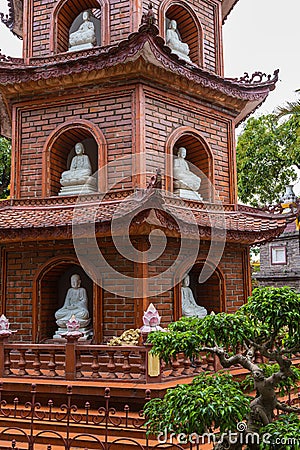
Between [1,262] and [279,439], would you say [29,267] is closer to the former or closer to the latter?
[1,262]

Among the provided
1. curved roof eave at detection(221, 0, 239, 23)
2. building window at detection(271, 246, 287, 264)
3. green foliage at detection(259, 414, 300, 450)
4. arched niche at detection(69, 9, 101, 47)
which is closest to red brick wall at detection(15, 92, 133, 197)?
arched niche at detection(69, 9, 101, 47)

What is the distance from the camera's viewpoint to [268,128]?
81.0 feet

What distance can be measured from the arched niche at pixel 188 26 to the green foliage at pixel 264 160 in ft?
42.4

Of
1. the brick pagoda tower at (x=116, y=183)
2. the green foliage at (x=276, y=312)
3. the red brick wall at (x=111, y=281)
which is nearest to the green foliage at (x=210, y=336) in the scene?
the green foliage at (x=276, y=312)

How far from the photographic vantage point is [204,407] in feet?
11.9

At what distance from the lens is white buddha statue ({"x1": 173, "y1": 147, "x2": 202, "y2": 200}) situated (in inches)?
412

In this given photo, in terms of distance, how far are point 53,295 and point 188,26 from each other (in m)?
7.63

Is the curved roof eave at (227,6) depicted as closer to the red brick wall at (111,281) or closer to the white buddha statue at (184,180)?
the white buddha statue at (184,180)

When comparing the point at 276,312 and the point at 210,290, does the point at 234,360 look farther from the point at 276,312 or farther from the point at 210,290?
the point at 210,290

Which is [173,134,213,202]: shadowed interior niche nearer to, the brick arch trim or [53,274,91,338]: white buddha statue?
the brick arch trim

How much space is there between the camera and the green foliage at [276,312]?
3975 mm

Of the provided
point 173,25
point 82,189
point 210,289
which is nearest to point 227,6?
point 173,25

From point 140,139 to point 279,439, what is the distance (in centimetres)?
709

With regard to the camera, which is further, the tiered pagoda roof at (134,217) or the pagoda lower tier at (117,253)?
the pagoda lower tier at (117,253)
